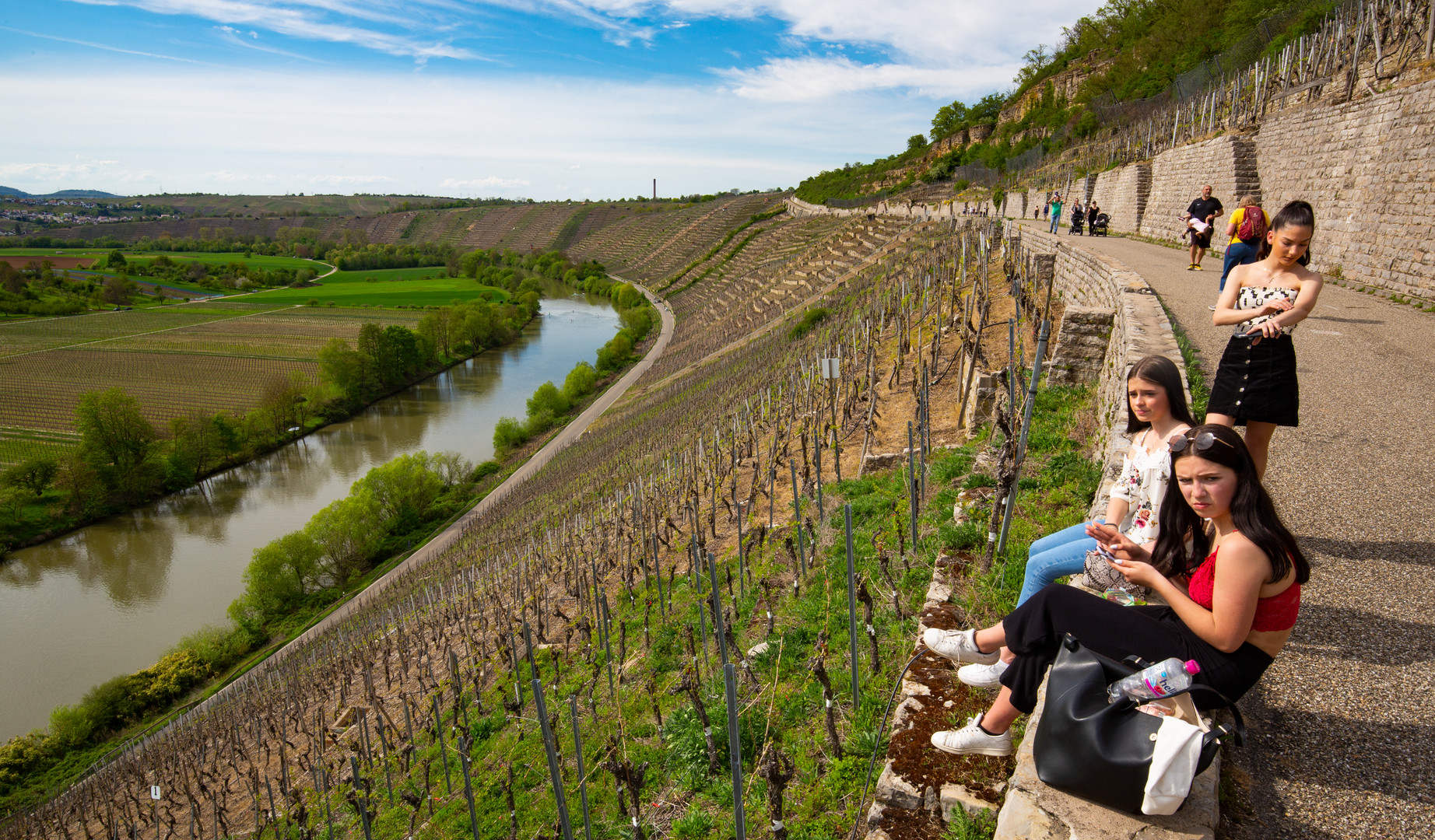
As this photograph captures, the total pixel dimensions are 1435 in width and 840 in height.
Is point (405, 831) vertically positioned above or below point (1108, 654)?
below

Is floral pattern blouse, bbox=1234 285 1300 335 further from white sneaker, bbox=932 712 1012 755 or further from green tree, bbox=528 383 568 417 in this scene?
green tree, bbox=528 383 568 417

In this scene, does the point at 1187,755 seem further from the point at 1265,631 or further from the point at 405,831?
the point at 405,831

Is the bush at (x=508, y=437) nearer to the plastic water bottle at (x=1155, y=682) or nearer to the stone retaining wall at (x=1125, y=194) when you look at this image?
the stone retaining wall at (x=1125, y=194)

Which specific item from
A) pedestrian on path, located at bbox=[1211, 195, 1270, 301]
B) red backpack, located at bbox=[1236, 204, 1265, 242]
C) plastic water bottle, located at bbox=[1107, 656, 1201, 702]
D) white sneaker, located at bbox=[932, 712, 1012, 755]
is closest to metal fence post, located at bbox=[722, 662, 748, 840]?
white sneaker, located at bbox=[932, 712, 1012, 755]

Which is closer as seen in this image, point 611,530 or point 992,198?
point 611,530

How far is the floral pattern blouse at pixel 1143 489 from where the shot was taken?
3639mm

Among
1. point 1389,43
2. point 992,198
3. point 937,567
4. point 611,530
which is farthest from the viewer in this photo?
point 992,198

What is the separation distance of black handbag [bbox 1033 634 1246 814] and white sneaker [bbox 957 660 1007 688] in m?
0.93

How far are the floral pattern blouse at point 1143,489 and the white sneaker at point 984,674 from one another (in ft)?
3.23

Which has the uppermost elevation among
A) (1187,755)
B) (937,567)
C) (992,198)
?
(992,198)

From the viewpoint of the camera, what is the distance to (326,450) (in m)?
43.7

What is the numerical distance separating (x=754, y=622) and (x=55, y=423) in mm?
60876

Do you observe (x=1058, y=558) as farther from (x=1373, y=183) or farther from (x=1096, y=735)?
(x=1373, y=183)

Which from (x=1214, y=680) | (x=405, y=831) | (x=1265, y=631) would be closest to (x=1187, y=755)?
(x=1214, y=680)
